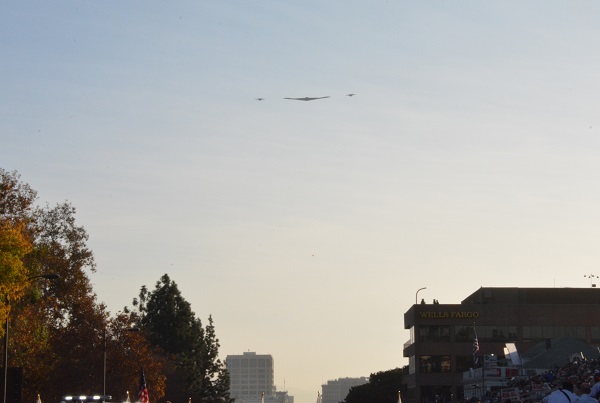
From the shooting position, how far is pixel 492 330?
14112 centimetres

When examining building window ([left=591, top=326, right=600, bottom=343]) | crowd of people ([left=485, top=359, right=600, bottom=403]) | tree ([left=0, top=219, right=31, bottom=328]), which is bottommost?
crowd of people ([left=485, top=359, right=600, bottom=403])

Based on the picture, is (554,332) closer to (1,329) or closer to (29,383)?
(29,383)

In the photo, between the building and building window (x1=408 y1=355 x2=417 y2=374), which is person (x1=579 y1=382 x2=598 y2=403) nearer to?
the building

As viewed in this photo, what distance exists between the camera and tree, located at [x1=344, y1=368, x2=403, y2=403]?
17912 cm

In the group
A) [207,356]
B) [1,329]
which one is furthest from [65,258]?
[207,356]

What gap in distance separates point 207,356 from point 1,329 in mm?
108934

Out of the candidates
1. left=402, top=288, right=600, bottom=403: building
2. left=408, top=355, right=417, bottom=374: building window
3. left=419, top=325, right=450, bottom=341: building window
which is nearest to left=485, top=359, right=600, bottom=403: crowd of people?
left=402, top=288, right=600, bottom=403: building

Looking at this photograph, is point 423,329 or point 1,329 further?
point 423,329

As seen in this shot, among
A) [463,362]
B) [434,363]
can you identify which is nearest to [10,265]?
[434,363]

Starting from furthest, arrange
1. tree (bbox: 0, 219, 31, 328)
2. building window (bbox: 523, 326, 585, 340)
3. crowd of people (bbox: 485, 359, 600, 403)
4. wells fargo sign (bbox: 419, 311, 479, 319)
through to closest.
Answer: wells fargo sign (bbox: 419, 311, 479, 319) < building window (bbox: 523, 326, 585, 340) < tree (bbox: 0, 219, 31, 328) < crowd of people (bbox: 485, 359, 600, 403)

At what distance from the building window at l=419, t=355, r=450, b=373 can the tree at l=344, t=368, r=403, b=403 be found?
118ft

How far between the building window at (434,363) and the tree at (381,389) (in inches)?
1410

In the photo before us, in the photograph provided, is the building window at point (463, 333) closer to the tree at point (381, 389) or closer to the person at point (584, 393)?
the tree at point (381, 389)

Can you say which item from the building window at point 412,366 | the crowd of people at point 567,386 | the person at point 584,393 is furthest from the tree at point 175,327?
the person at point 584,393
